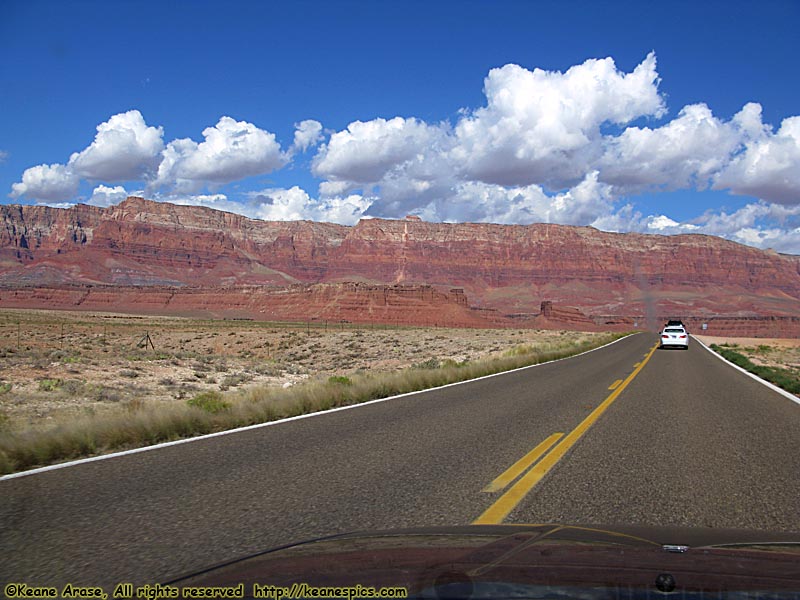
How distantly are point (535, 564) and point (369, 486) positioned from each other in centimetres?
312

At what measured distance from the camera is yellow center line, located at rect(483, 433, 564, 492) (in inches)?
241

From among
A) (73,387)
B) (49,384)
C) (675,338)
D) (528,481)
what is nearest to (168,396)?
(73,387)

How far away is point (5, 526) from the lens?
481cm

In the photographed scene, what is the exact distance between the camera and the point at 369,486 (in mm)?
6059

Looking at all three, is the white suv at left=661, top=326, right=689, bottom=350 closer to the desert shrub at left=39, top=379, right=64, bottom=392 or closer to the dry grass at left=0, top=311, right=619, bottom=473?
the dry grass at left=0, top=311, right=619, bottom=473

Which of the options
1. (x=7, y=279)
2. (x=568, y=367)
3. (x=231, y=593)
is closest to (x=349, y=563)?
(x=231, y=593)

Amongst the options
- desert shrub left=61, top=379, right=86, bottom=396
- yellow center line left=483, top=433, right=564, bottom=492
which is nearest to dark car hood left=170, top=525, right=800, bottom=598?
yellow center line left=483, top=433, right=564, bottom=492

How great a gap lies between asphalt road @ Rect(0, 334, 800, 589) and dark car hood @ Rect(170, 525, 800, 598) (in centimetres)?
98

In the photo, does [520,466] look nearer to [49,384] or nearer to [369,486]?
[369,486]

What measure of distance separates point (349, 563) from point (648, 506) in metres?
A: 3.22

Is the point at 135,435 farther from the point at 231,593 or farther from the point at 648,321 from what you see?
the point at 648,321

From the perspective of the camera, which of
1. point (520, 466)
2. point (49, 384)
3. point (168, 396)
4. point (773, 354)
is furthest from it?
point (773, 354)

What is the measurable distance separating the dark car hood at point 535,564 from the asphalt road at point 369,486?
0.98 meters

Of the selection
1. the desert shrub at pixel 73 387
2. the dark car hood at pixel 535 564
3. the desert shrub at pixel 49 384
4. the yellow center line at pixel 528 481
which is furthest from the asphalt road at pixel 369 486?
the desert shrub at pixel 49 384
